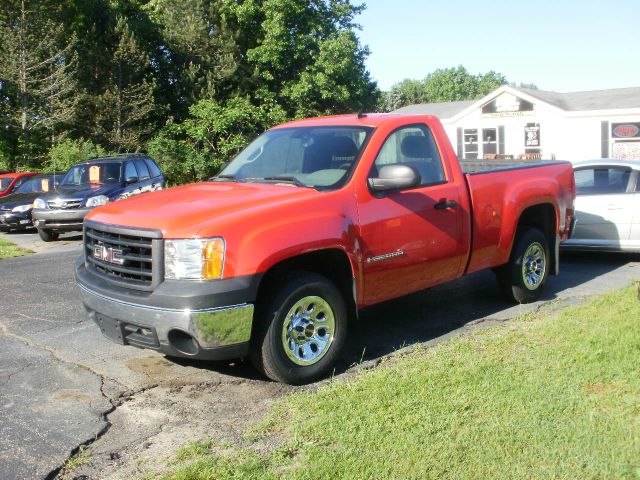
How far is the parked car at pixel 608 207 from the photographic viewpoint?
9562 mm

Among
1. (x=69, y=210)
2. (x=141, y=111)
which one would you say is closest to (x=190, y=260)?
(x=69, y=210)

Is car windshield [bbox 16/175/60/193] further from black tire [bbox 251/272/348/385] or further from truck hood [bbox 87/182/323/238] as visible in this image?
black tire [bbox 251/272/348/385]

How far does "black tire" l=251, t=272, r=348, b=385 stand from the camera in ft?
15.4

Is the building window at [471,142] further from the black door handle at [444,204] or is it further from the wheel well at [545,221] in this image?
the black door handle at [444,204]

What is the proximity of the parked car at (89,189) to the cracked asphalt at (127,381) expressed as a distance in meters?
5.73

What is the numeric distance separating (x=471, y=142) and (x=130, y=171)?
2381 cm

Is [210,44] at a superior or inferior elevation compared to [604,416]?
superior

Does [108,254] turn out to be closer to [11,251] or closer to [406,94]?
[11,251]

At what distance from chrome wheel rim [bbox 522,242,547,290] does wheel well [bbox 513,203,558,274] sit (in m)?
0.20

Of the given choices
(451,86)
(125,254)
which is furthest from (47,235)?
(451,86)

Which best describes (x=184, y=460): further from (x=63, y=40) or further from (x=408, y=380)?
(x=63, y=40)

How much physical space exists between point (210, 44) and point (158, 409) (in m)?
37.7

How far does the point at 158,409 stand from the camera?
4.56 m

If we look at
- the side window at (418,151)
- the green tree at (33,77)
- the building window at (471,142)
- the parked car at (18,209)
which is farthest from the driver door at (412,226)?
the green tree at (33,77)
